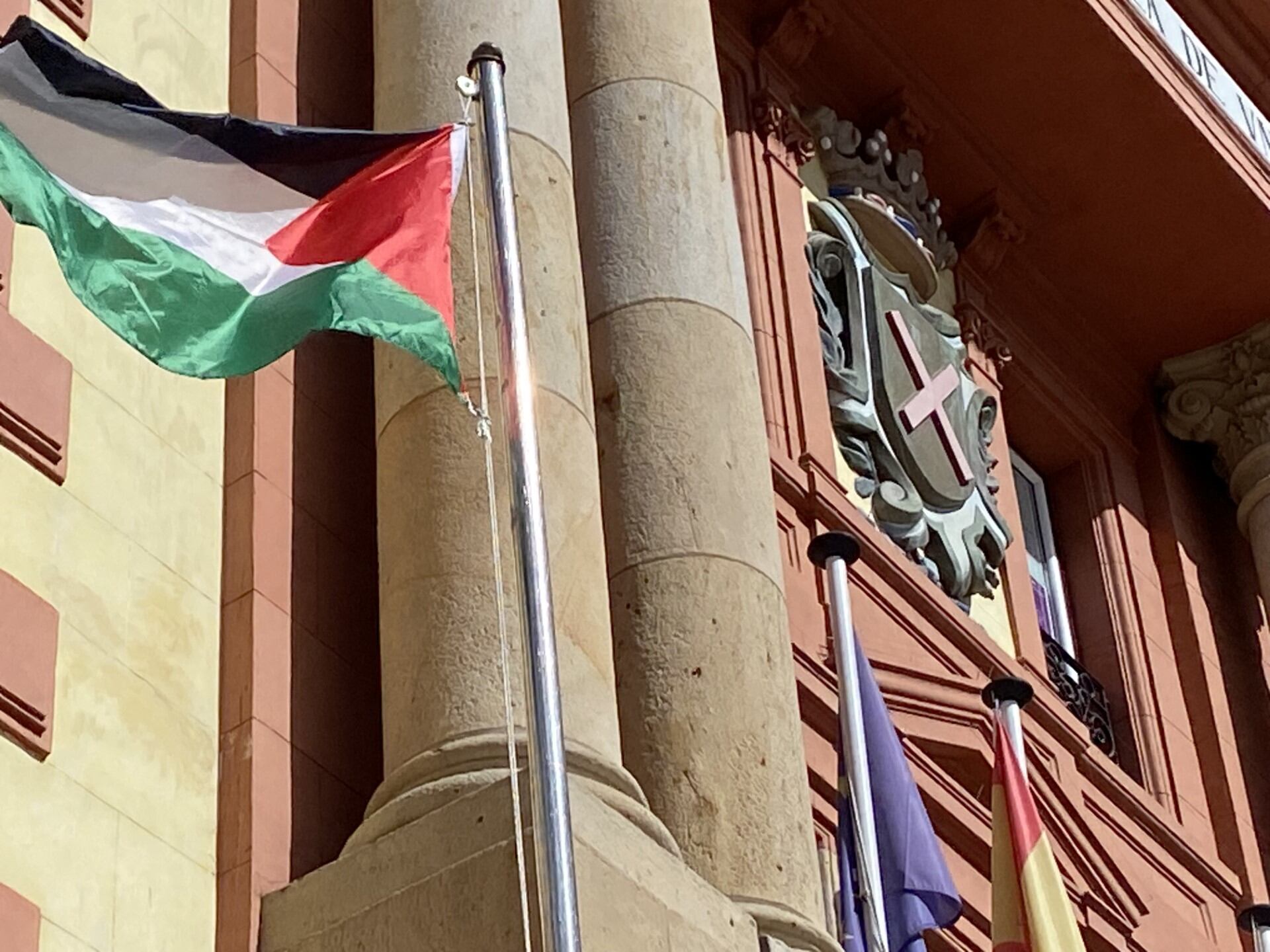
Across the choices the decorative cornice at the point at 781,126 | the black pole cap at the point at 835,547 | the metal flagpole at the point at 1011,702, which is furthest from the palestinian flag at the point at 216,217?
the decorative cornice at the point at 781,126

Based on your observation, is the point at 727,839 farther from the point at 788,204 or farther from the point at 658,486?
the point at 788,204

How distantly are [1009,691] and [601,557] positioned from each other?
289 cm

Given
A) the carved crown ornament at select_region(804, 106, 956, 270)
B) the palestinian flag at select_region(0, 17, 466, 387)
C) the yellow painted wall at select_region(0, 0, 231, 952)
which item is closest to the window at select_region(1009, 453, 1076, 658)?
the carved crown ornament at select_region(804, 106, 956, 270)

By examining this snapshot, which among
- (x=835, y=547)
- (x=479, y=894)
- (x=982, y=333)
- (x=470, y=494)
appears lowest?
(x=479, y=894)

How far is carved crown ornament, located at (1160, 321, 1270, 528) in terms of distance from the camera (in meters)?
18.2

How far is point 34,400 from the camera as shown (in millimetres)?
→ 8836

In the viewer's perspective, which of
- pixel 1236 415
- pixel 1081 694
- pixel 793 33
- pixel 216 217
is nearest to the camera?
pixel 216 217

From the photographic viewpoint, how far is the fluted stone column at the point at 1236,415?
59.4 ft

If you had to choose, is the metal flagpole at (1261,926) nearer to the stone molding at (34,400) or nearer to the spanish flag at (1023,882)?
the spanish flag at (1023,882)

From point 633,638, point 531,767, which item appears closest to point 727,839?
point 633,638

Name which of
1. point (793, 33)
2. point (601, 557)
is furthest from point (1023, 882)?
point (793, 33)

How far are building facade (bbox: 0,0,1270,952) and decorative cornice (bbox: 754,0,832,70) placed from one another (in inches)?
1.1

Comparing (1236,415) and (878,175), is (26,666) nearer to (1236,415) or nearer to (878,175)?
(878,175)

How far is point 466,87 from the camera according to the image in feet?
27.3
